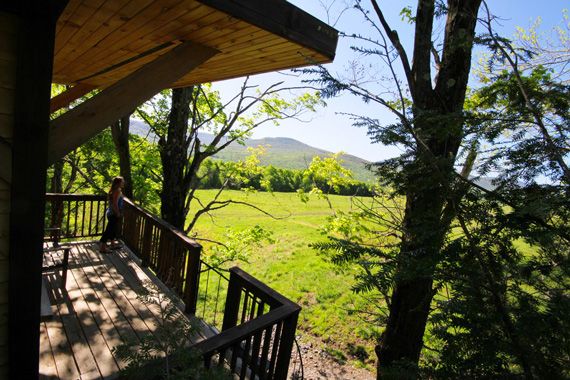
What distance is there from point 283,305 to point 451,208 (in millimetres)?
1510

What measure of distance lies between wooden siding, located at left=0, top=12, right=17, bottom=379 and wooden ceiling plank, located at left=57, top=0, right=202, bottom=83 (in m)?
0.58

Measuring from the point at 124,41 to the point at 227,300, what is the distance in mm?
2507

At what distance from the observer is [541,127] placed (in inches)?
66.7

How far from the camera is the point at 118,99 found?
77.5 inches

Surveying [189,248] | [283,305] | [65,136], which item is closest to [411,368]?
[283,305]

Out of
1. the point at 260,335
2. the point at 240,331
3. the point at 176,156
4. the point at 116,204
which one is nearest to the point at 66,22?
the point at 240,331

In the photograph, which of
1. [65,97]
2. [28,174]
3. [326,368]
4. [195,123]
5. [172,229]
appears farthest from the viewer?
[195,123]

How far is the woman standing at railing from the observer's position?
17.6 ft

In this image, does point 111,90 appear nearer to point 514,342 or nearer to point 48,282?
point 514,342

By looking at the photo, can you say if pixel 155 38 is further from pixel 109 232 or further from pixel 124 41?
pixel 109 232

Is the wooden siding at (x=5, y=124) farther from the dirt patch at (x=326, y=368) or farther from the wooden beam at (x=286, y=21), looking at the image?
the dirt patch at (x=326, y=368)

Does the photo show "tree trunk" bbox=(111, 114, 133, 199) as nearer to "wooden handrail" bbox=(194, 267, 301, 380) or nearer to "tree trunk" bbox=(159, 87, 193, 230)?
"tree trunk" bbox=(159, 87, 193, 230)

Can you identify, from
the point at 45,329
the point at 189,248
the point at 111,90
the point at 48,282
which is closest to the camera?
the point at 111,90

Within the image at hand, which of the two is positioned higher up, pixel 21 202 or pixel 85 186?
pixel 21 202
